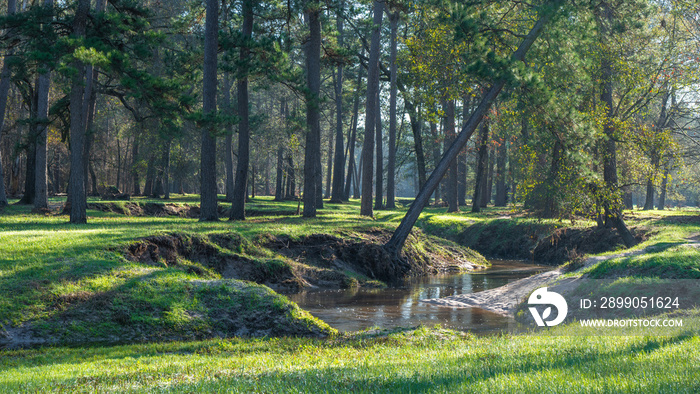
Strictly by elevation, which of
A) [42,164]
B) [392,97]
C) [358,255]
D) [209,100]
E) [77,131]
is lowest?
[358,255]

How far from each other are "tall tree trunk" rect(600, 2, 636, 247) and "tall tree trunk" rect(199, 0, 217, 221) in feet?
45.5

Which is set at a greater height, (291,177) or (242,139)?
(242,139)

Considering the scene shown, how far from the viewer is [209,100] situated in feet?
69.1

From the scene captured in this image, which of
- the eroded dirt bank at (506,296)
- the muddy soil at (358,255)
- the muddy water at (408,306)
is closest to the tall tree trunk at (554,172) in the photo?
the muddy water at (408,306)

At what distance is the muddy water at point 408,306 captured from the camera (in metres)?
12.0

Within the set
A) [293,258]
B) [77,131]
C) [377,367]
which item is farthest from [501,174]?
[377,367]

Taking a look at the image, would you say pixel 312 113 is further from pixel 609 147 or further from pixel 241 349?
pixel 241 349

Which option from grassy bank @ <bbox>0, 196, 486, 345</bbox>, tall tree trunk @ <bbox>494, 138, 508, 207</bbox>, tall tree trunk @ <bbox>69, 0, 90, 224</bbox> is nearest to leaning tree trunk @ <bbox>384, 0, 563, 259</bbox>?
grassy bank @ <bbox>0, 196, 486, 345</bbox>

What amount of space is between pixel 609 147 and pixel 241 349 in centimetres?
1646

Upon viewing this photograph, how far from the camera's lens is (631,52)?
922 inches

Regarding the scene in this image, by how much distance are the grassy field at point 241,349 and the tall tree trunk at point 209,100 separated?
214 inches

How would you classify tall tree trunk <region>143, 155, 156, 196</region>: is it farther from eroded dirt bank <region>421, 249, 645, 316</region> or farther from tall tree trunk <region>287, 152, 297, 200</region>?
eroded dirt bank <region>421, 249, 645, 316</region>

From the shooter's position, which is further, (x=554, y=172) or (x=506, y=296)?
(x=554, y=172)

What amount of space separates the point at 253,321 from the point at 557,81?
43.5 feet
